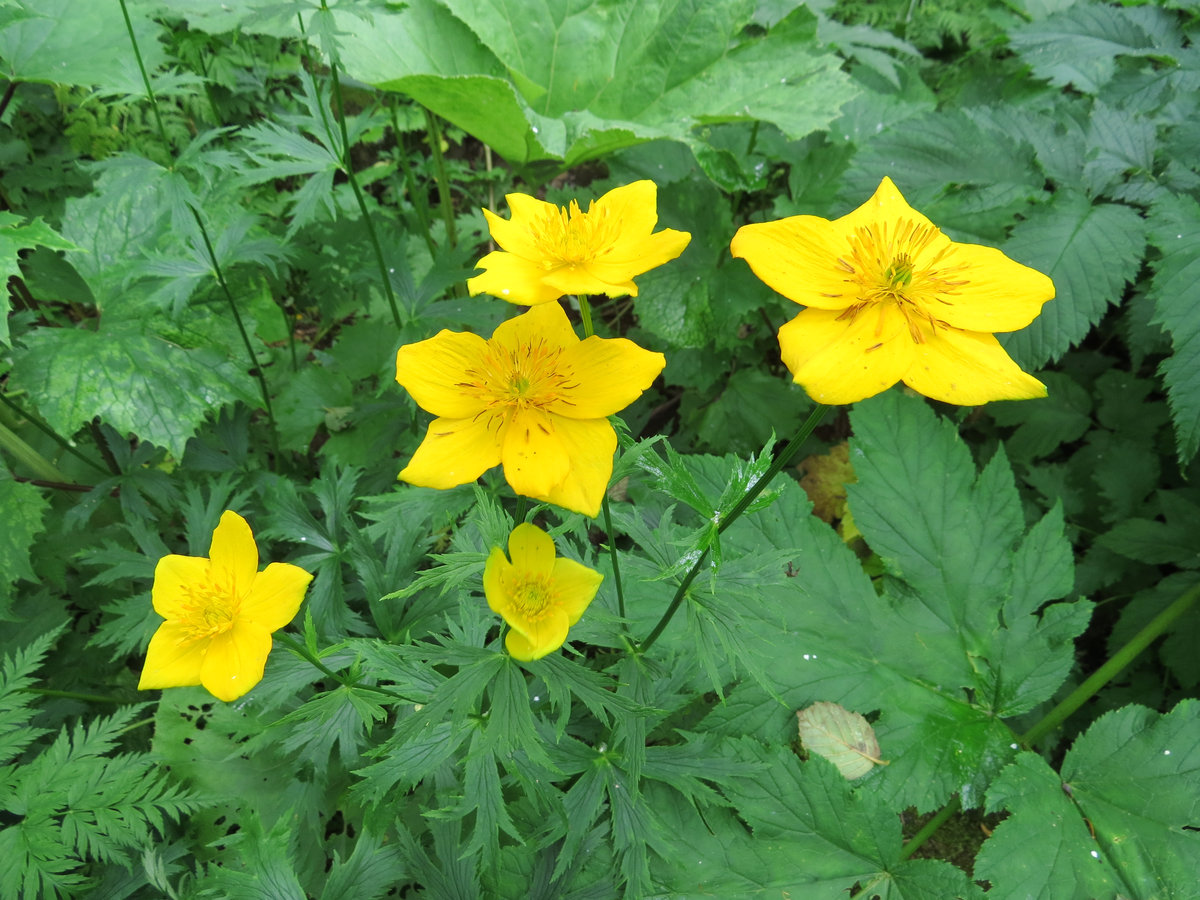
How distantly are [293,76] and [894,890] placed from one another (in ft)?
14.3

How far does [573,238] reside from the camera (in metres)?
1.08

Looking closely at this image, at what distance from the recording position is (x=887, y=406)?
2006mm

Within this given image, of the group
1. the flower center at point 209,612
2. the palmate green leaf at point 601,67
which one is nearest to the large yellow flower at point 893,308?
the flower center at point 209,612

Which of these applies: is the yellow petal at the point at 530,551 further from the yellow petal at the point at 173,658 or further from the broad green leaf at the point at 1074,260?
the broad green leaf at the point at 1074,260

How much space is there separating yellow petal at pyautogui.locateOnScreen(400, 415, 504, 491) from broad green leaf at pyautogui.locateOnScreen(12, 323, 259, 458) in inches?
60.9

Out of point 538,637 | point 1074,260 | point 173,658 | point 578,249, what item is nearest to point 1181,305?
point 1074,260

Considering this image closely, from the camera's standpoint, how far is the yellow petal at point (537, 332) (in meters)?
1.05

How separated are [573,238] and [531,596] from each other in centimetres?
56

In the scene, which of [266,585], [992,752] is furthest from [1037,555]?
[266,585]

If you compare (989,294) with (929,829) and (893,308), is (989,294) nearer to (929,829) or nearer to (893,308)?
(893,308)

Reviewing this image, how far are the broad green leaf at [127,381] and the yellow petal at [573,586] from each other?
1.69 meters

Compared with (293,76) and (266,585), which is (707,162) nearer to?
(266,585)

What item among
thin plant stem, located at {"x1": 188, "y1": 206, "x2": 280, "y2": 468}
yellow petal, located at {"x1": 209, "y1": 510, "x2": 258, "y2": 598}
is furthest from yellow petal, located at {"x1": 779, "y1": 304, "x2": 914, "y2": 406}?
thin plant stem, located at {"x1": 188, "y1": 206, "x2": 280, "y2": 468}

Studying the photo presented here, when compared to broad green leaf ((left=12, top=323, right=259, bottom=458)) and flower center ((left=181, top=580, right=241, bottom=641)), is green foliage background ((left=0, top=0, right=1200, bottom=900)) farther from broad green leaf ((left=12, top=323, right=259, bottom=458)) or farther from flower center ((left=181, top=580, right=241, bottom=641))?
flower center ((left=181, top=580, right=241, bottom=641))
